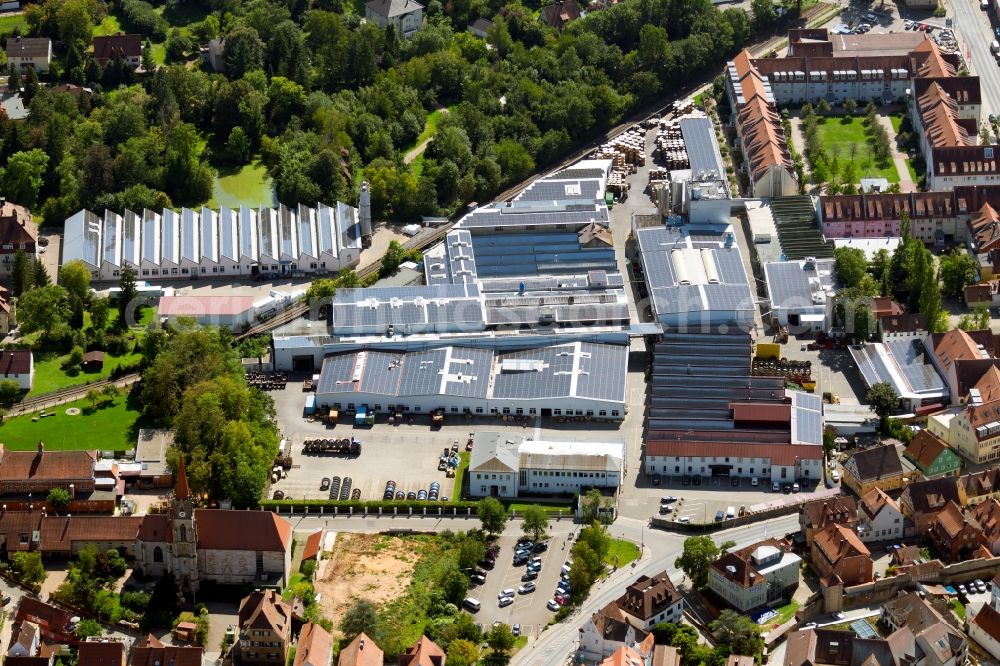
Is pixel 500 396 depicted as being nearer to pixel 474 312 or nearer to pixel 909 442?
pixel 474 312

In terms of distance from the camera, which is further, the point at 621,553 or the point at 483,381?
the point at 483,381

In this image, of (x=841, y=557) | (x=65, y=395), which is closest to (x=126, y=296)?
(x=65, y=395)

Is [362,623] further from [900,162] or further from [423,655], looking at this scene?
[900,162]

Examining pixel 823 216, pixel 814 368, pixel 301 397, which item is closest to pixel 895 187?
pixel 823 216

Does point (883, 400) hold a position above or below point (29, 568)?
above

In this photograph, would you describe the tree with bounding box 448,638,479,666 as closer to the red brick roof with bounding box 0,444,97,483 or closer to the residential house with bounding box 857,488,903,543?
the residential house with bounding box 857,488,903,543

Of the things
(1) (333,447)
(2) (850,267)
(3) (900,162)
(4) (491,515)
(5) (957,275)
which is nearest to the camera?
(4) (491,515)

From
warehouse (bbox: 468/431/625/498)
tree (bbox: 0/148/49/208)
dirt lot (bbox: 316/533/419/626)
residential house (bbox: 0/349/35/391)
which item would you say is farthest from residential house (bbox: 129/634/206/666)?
tree (bbox: 0/148/49/208)

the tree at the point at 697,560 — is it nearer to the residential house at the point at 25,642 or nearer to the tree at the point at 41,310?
the residential house at the point at 25,642
